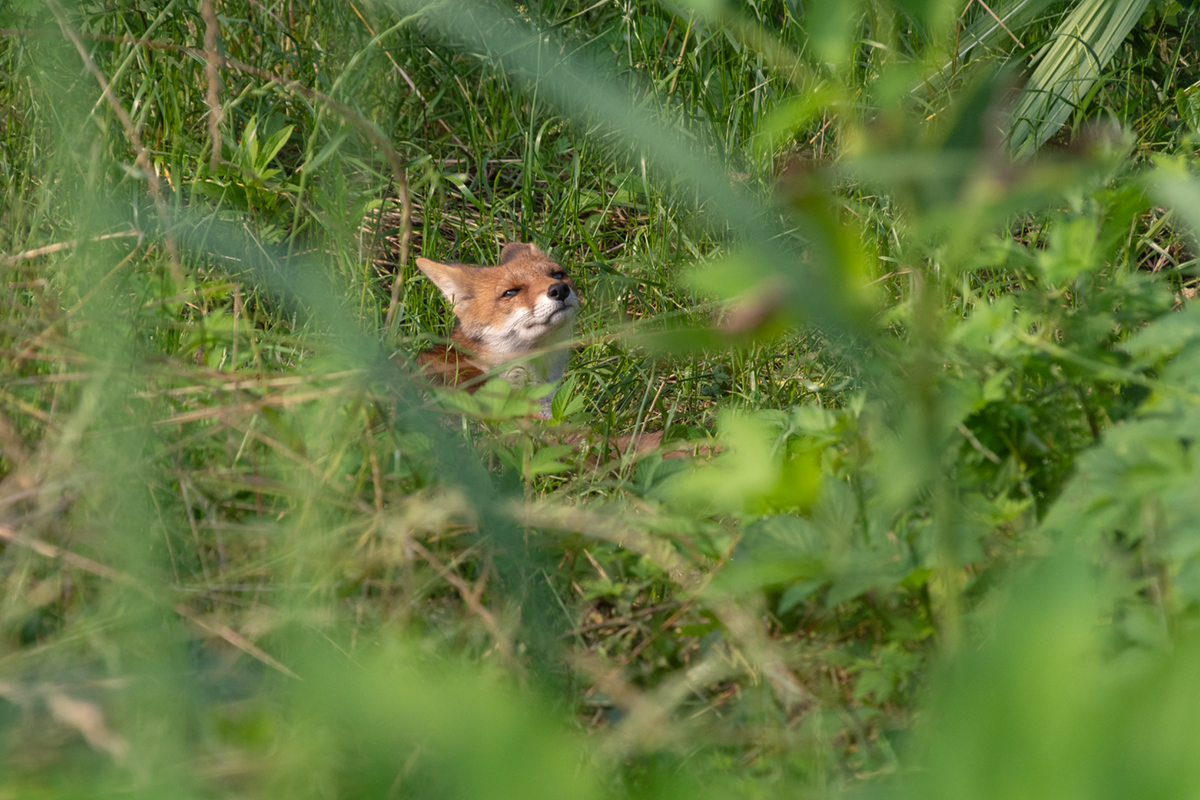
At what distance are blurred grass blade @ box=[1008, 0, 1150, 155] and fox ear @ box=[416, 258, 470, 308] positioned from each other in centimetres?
249

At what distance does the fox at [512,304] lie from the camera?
199 inches

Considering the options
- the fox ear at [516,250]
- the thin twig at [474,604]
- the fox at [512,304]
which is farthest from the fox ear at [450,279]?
the thin twig at [474,604]

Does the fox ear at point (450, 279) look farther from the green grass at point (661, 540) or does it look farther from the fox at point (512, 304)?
the green grass at point (661, 540)

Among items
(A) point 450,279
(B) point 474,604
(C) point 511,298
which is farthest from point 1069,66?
(B) point 474,604

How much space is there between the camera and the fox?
16.6 feet

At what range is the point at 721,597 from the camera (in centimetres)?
179

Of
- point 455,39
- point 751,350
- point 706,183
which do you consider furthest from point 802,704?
point 455,39

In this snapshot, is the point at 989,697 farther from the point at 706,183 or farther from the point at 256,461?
the point at 256,461

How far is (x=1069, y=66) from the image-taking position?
425 cm

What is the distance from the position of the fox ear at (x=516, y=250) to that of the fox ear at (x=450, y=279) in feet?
0.75

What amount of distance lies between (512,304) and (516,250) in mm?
291

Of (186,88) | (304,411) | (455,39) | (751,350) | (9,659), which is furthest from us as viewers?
(455,39)

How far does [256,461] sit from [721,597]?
Result: 935 mm

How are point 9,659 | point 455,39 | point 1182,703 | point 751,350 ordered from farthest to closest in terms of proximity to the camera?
point 455,39 < point 751,350 < point 9,659 < point 1182,703
